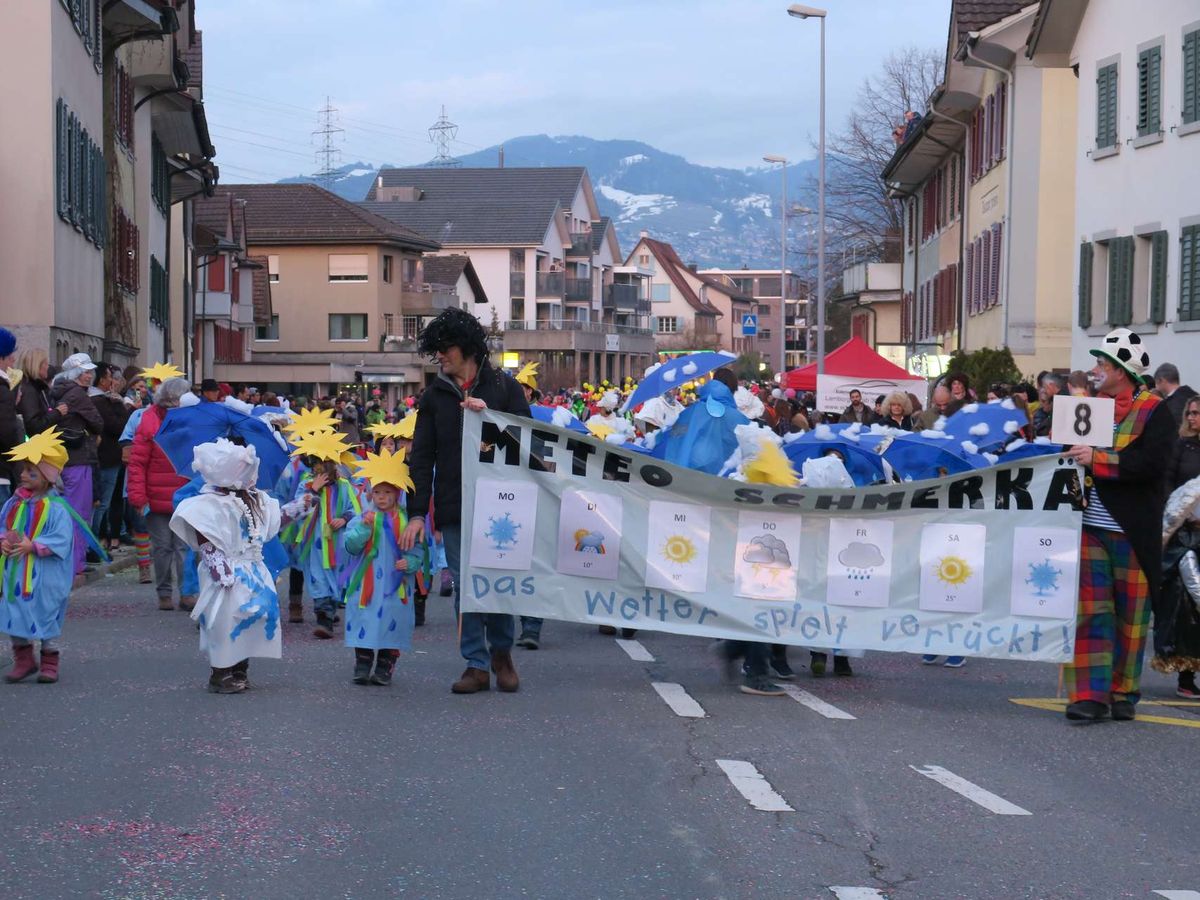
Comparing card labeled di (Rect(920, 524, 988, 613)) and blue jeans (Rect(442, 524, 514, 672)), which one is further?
card labeled di (Rect(920, 524, 988, 613))

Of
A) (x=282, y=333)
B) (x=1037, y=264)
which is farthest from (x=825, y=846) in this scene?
(x=282, y=333)

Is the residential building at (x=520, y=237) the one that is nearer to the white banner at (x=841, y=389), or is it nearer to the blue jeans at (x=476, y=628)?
the white banner at (x=841, y=389)

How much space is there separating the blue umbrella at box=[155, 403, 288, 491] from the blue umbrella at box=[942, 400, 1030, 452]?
5495 millimetres

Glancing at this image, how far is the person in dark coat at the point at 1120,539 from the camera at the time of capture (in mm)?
9547

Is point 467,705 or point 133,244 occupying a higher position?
point 133,244

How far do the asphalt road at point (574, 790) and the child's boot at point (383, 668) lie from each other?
0.62 feet

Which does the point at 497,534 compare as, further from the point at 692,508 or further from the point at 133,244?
the point at 133,244

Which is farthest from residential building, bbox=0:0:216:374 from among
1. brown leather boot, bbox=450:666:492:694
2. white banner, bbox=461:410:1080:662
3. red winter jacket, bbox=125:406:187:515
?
brown leather boot, bbox=450:666:492:694

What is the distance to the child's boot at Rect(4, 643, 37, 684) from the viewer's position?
1059 centimetres

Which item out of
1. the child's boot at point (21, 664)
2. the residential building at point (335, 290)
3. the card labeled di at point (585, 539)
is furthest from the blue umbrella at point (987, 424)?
the residential building at point (335, 290)

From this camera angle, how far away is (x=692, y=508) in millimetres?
10734

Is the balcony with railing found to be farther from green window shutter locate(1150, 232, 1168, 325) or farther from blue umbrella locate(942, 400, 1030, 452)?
blue umbrella locate(942, 400, 1030, 452)

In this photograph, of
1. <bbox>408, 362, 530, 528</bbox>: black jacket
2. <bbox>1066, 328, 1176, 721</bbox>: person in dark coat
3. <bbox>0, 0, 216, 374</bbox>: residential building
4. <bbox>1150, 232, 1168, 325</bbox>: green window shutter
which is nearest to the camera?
<bbox>1066, 328, 1176, 721</bbox>: person in dark coat

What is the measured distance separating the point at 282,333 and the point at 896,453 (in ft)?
252
